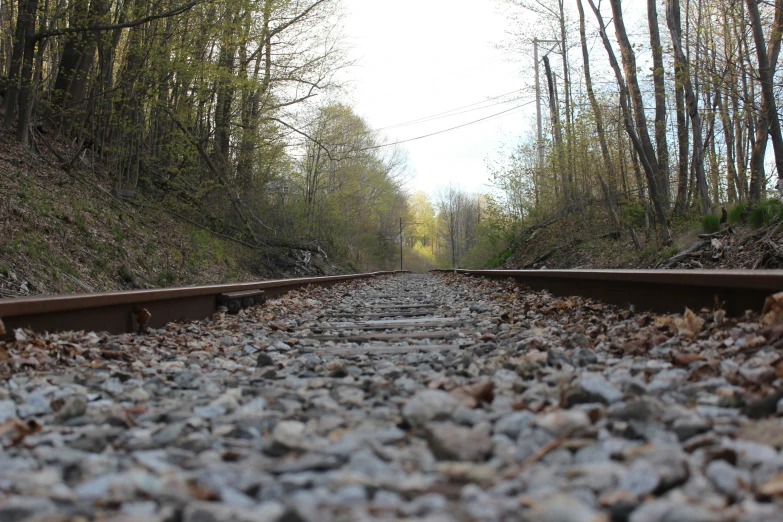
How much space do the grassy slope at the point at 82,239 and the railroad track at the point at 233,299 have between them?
206 centimetres

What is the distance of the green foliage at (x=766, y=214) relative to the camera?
746 centimetres

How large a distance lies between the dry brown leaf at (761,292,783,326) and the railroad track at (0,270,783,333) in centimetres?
17

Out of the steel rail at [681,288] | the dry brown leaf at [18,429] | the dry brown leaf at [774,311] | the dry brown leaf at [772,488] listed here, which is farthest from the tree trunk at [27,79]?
the dry brown leaf at [772,488]

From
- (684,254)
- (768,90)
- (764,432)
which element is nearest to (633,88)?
(768,90)

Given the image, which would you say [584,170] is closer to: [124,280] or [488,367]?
[124,280]

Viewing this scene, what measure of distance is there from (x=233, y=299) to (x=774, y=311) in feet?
15.0

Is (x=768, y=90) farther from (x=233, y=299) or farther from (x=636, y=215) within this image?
(x=233, y=299)

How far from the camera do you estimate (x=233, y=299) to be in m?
5.79

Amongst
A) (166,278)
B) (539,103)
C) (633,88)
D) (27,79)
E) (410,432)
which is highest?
(539,103)

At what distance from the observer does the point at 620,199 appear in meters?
15.8

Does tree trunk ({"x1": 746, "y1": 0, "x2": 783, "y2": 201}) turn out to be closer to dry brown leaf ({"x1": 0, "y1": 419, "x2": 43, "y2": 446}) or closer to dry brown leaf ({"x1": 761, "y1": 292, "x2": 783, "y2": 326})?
dry brown leaf ({"x1": 761, "y1": 292, "x2": 783, "y2": 326})

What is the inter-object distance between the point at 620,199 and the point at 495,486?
15908mm

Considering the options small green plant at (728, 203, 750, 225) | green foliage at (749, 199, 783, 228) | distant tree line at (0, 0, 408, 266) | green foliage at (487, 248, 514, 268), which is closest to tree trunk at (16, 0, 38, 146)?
distant tree line at (0, 0, 408, 266)

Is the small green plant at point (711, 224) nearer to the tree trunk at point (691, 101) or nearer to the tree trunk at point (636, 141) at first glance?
the tree trunk at point (636, 141)
